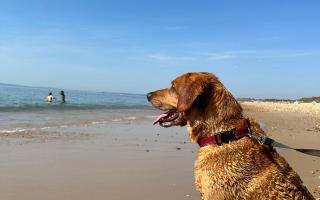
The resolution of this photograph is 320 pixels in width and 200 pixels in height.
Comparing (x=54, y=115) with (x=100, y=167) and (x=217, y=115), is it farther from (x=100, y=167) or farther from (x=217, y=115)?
(x=217, y=115)

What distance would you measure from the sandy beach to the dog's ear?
148 inches

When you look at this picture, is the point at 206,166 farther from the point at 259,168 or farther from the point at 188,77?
the point at 188,77

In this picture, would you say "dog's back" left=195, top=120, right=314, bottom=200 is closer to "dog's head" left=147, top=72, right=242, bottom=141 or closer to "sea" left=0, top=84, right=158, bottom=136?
"dog's head" left=147, top=72, right=242, bottom=141

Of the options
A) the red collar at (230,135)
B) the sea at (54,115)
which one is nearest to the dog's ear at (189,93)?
the red collar at (230,135)

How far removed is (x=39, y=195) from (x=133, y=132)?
1100 cm

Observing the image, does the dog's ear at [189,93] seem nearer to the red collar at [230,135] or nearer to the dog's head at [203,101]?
the dog's head at [203,101]

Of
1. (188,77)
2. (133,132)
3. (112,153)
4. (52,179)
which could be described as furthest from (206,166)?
(133,132)

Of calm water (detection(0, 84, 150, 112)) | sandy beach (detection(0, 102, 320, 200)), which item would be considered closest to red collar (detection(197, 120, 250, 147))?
sandy beach (detection(0, 102, 320, 200))

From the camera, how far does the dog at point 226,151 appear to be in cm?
446

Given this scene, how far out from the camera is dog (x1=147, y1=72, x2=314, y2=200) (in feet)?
14.6

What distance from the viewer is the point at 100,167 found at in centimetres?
1089

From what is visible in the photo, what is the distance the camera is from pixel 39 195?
8.34 m

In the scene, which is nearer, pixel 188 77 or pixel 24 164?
pixel 188 77

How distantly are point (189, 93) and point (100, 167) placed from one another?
20.7 feet
